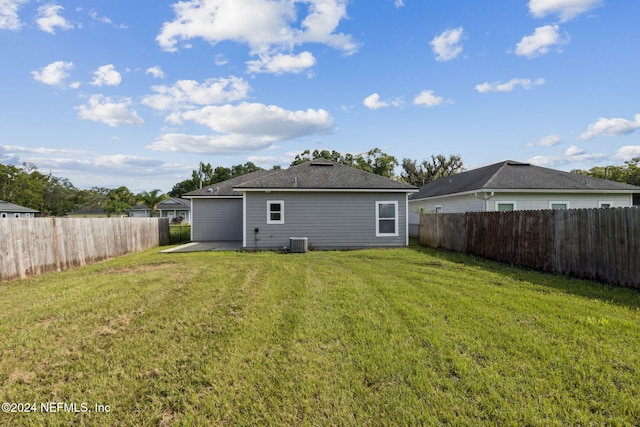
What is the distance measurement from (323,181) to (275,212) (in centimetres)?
267

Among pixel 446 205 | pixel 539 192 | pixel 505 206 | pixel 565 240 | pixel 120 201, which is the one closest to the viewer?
pixel 565 240

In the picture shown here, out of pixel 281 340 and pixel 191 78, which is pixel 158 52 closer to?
pixel 191 78

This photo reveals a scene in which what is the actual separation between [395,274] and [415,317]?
321 cm

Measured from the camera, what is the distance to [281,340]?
373cm

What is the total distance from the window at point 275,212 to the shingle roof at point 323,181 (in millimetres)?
754

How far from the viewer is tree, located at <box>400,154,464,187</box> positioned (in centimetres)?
4238

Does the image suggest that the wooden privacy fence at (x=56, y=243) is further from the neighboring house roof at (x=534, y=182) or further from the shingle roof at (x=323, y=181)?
the neighboring house roof at (x=534, y=182)

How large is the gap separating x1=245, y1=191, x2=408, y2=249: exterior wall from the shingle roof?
373mm

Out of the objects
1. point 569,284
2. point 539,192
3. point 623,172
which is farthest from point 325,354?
point 623,172

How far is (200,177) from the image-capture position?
35.0m

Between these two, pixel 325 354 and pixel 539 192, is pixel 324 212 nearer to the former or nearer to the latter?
pixel 325 354

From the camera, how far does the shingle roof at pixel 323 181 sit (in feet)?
43.1

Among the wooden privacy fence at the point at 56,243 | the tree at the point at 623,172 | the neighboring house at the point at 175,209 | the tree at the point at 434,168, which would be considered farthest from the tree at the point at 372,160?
the wooden privacy fence at the point at 56,243

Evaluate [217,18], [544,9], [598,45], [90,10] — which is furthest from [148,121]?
[598,45]
